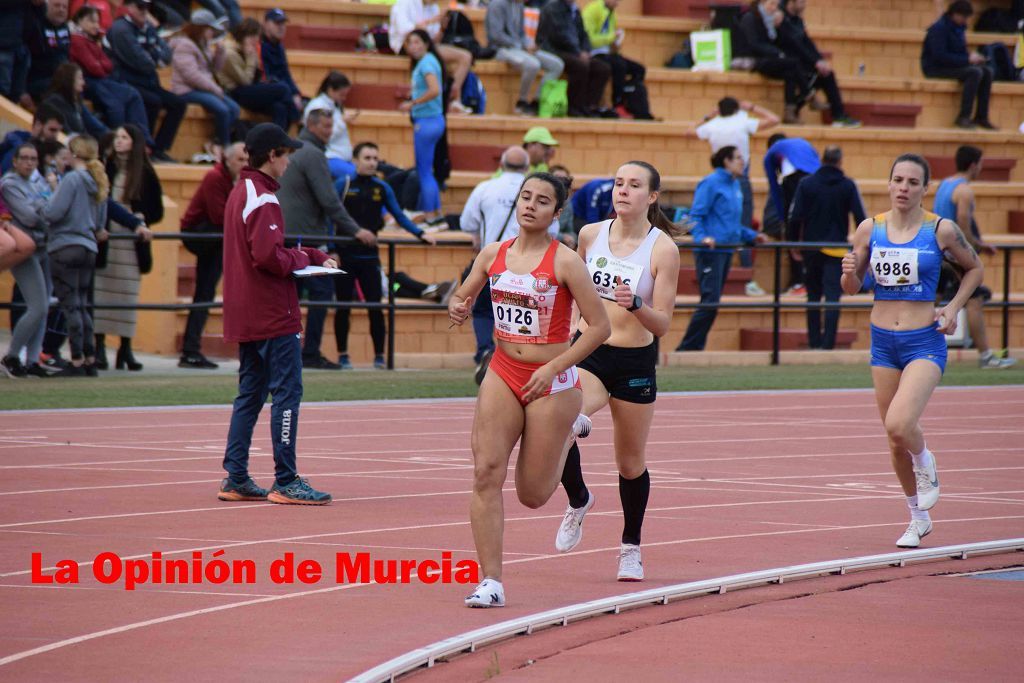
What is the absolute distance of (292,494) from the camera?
959 centimetres

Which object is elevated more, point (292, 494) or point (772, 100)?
point (772, 100)

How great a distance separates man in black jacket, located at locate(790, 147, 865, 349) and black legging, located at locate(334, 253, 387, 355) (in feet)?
18.3

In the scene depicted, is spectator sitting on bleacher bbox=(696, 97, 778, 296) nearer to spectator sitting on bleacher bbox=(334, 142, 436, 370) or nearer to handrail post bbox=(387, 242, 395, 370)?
spectator sitting on bleacher bbox=(334, 142, 436, 370)

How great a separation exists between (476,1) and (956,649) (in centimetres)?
2056

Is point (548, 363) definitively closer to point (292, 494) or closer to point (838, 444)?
point (292, 494)

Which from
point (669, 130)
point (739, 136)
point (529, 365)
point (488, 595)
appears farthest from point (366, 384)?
point (669, 130)

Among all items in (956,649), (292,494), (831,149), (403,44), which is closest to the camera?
(956,649)

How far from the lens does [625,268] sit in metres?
7.90

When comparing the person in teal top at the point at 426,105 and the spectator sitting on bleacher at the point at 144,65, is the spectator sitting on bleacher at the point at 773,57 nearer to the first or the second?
the person in teal top at the point at 426,105

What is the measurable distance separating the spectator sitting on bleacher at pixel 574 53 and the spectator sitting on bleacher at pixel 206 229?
7973mm

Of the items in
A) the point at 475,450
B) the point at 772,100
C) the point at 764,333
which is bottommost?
the point at 764,333

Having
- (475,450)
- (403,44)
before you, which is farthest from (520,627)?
(403,44)

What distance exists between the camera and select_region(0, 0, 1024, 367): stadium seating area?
19.9 metres

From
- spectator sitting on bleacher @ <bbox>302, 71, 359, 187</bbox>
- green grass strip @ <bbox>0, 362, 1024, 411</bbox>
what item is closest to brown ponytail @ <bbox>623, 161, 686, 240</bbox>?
green grass strip @ <bbox>0, 362, 1024, 411</bbox>
